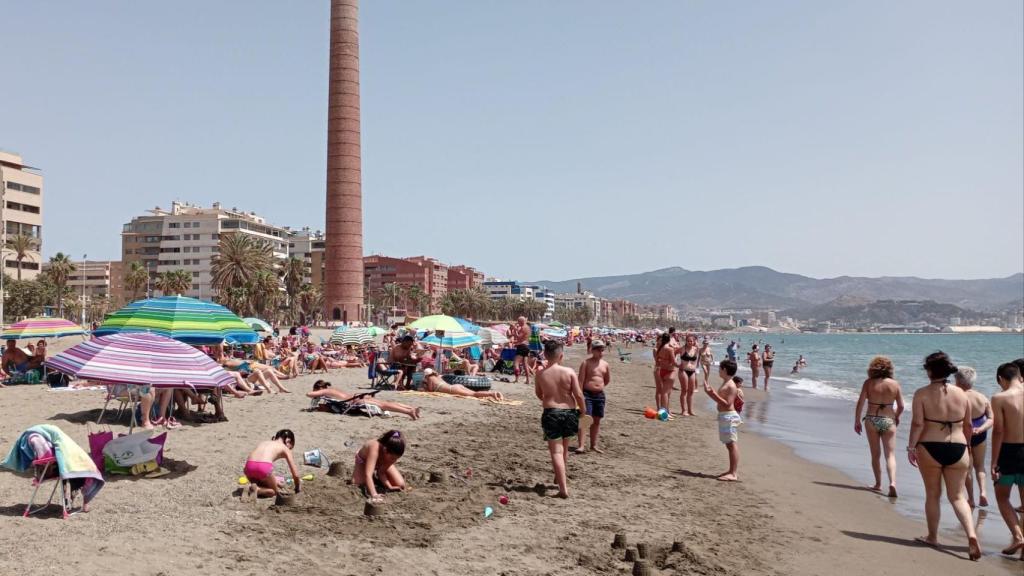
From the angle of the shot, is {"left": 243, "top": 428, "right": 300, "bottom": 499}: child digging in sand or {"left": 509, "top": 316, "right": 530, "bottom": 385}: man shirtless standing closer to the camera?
{"left": 243, "top": 428, "right": 300, "bottom": 499}: child digging in sand

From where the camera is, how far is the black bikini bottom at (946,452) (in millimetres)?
5680

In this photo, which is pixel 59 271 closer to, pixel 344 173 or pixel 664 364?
pixel 344 173

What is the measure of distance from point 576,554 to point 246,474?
3048 mm

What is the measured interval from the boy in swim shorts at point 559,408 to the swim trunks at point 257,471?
254 cm

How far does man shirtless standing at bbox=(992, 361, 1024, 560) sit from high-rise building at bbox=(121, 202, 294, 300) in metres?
91.9

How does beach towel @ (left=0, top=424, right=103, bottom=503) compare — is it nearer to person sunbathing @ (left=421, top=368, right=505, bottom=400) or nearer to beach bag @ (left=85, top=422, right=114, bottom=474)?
beach bag @ (left=85, top=422, right=114, bottom=474)

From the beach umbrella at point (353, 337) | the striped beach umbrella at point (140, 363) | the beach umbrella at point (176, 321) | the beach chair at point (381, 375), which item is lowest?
the beach chair at point (381, 375)

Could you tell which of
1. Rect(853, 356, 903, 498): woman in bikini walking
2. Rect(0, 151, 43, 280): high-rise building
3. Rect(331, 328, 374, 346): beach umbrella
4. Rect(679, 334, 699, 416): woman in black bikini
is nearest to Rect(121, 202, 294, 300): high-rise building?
Rect(0, 151, 43, 280): high-rise building

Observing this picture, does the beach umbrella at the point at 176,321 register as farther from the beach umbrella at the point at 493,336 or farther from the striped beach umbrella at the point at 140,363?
the beach umbrella at the point at 493,336

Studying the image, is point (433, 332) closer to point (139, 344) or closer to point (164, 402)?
point (164, 402)

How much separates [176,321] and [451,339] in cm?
762

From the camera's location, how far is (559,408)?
6949mm

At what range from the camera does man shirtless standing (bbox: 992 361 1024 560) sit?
18.6 feet

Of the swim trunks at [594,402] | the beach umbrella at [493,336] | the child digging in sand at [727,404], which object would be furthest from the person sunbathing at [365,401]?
the beach umbrella at [493,336]
